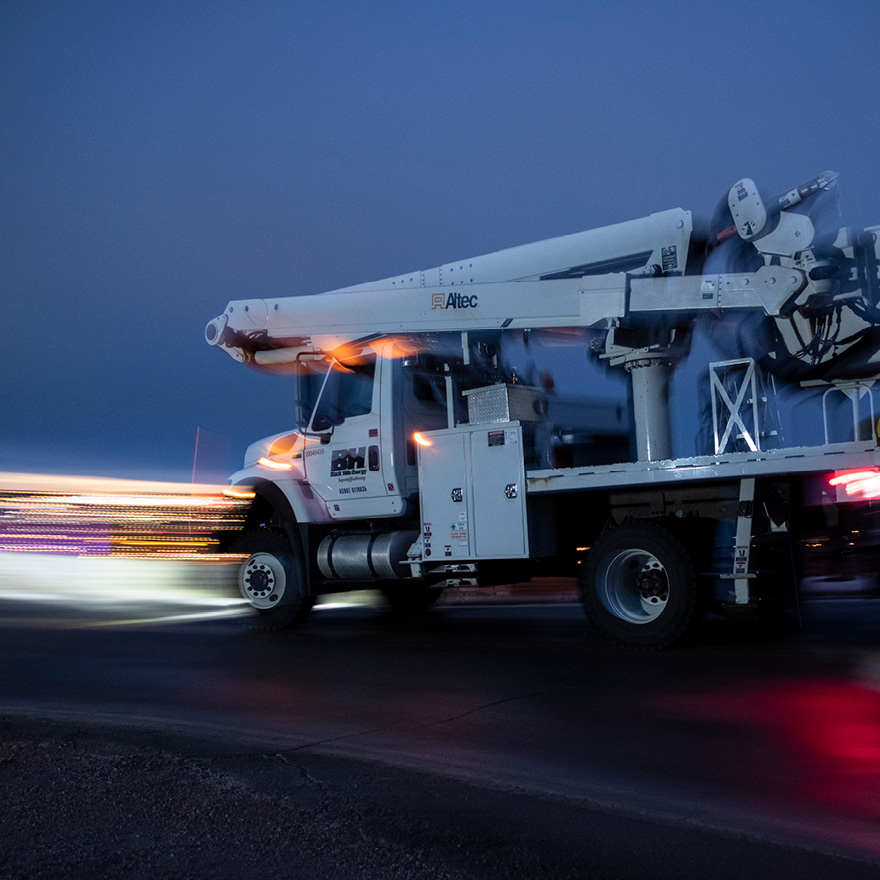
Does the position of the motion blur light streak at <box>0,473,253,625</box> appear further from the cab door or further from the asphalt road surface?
the asphalt road surface

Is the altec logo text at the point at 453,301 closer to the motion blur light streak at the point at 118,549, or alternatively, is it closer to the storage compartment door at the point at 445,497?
the storage compartment door at the point at 445,497

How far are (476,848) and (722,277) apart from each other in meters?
6.36

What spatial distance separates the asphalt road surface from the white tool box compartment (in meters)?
1.07

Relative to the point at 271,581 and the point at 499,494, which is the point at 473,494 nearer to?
the point at 499,494

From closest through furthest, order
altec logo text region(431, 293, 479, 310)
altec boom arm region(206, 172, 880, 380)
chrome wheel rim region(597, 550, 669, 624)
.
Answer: altec boom arm region(206, 172, 880, 380)
chrome wheel rim region(597, 550, 669, 624)
altec logo text region(431, 293, 479, 310)

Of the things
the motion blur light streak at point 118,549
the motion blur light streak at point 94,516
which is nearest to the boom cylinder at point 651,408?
the motion blur light streak at point 118,549

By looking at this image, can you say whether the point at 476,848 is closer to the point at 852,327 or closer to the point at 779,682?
the point at 779,682

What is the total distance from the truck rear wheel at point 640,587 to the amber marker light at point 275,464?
4.24 meters

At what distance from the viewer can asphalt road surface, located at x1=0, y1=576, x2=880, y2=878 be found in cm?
388

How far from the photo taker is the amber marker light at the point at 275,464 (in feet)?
39.6

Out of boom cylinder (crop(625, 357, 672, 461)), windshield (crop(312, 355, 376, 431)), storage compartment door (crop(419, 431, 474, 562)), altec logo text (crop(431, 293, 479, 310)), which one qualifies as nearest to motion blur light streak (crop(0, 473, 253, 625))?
windshield (crop(312, 355, 376, 431))

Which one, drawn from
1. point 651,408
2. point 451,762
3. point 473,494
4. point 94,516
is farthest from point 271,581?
point 94,516

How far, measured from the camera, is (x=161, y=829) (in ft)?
13.9

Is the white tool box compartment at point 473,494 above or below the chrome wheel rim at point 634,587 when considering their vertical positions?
above
